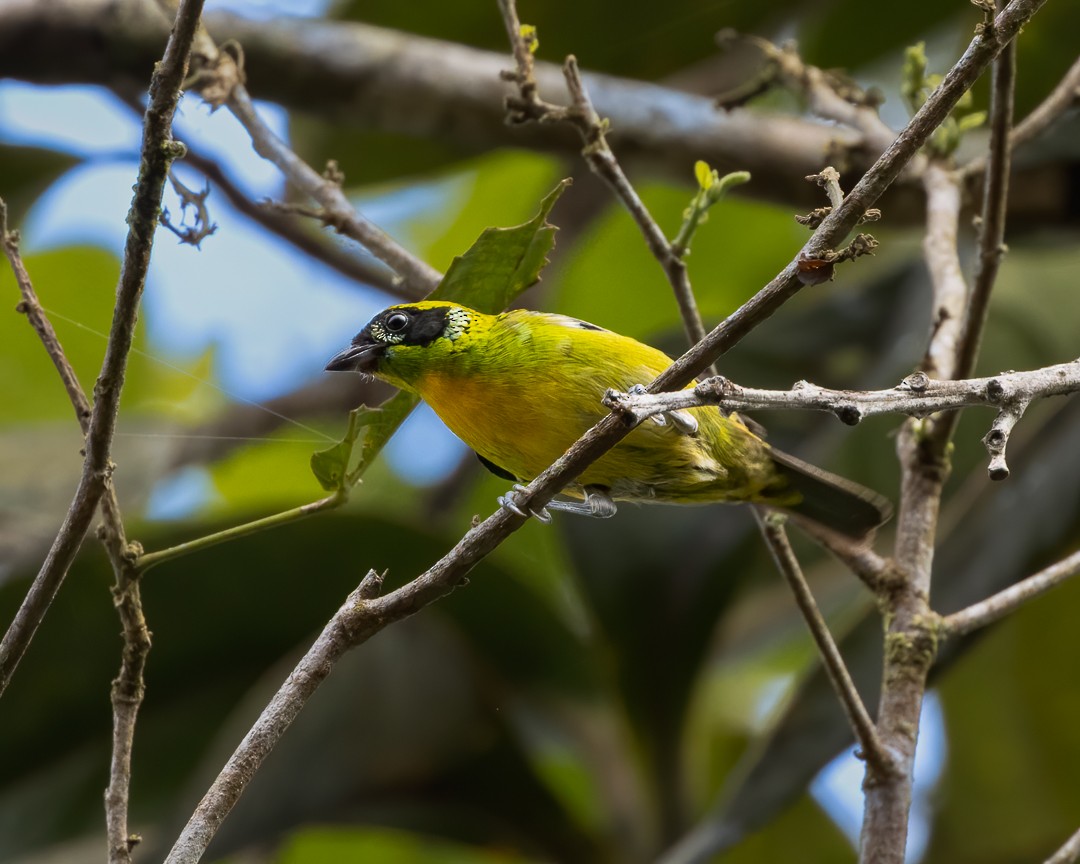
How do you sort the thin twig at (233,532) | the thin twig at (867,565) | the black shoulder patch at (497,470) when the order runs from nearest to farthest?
the thin twig at (233,532) → the thin twig at (867,565) → the black shoulder patch at (497,470)

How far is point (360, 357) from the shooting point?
266cm

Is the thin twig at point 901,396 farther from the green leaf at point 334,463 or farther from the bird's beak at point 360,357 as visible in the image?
the bird's beak at point 360,357

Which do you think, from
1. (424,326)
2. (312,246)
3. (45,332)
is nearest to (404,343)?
(424,326)

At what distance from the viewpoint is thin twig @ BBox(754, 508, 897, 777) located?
1.92 metres

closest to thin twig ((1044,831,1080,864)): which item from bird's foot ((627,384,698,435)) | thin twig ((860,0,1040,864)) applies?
thin twig ((860,0,1040,864))

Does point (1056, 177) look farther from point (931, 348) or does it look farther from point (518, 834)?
point (518, 834)

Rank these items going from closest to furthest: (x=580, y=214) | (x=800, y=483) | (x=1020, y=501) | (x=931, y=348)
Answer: (x=931, y=348) < (x=800, y=483) < (x=1020, y=501) < (x=580, y=214)

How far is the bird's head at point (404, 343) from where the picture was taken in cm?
262

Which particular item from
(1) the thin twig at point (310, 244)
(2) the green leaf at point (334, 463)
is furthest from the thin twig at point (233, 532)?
(1) the thin twig at point (310, 244)

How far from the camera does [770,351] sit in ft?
12.7

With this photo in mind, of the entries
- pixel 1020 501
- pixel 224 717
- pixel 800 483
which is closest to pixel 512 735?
pixel 224 717

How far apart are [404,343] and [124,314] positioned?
133cm

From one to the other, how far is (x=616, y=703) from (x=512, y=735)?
315 mm

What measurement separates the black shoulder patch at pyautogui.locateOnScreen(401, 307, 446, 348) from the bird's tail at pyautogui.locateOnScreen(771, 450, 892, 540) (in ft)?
2.48
